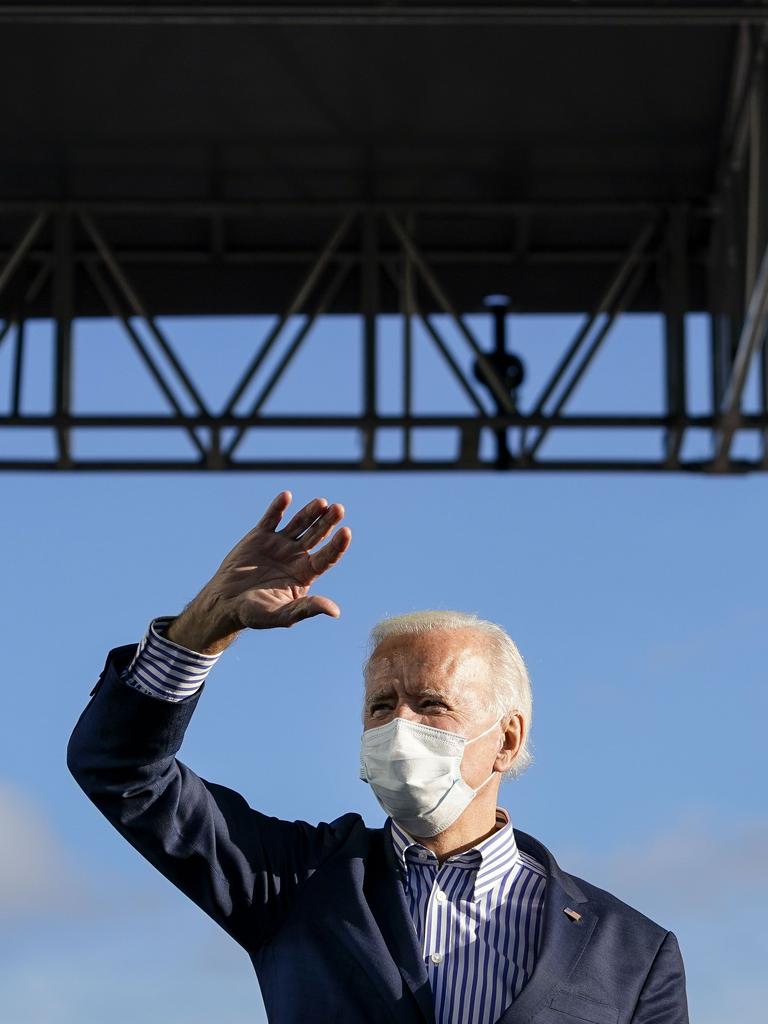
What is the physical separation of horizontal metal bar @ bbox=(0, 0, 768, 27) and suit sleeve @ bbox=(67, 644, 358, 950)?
366 centimetres

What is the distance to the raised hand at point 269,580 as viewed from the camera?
2619 millimetres

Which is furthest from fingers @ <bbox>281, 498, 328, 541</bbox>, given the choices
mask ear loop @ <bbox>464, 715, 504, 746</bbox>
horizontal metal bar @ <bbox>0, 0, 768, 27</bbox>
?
horizontal metal bar @ <bbox>0, 0, 768, 27</bbox>

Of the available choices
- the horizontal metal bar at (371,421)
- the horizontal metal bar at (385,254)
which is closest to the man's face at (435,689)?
the horizontal metal bar at (371,421)

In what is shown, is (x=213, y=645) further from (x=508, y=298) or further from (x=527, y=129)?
(x=508, y=298)

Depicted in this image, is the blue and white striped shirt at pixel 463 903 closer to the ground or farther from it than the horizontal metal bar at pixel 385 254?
closer to the ground

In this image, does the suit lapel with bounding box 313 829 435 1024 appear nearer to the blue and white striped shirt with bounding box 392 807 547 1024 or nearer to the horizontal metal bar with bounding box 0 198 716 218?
the blue and white striped shirt with bounding box 392 807 547 1024

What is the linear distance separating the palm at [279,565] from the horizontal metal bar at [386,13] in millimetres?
3519

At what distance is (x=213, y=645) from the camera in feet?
8.80

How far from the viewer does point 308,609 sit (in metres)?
2.58

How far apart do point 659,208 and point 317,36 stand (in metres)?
1.68

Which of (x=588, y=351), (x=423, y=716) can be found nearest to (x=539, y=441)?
(x=588, y=351)

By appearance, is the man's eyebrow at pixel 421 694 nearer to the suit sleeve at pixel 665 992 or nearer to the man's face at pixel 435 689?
the man's face at pixel 435 689

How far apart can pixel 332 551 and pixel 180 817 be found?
0.44 meters

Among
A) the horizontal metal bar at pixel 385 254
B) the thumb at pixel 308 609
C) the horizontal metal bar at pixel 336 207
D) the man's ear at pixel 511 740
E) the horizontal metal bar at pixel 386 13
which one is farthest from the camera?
the horizontal metal bar at pixel 385 254
